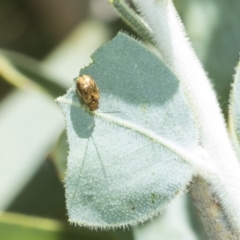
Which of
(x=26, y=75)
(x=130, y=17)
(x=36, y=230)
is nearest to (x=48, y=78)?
(x=26, y=75)

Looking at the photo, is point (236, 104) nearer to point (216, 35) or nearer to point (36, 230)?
point (216, 35)

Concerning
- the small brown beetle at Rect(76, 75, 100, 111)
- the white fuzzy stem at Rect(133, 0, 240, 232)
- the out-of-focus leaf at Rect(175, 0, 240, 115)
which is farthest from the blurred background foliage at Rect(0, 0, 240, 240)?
the small brown beetle at Rect(76, 75, 100, 111)

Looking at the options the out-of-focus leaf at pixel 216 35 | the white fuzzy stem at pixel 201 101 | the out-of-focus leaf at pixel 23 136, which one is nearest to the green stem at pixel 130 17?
the white fuzzy stem at pixel 201 101

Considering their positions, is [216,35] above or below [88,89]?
below

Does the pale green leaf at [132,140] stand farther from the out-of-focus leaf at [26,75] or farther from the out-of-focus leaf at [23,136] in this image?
the out-of-focus leaf at [23,136]

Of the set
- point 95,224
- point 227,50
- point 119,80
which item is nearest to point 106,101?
point 119,80
